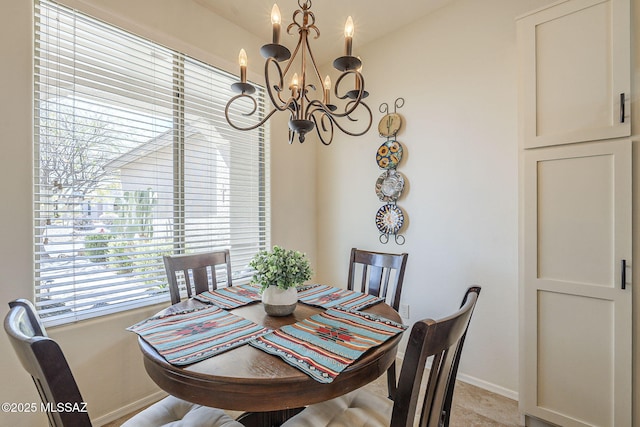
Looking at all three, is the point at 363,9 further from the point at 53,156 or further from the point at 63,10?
the point at 53,156

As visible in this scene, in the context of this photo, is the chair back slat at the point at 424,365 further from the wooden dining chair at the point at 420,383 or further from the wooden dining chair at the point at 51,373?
the wooden dining chair at the point at 51,373

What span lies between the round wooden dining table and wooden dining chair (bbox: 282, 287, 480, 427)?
0.18 m

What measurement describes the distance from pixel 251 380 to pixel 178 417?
0.58 m

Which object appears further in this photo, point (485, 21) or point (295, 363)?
point (485, 21)

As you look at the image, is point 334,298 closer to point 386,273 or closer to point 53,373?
point 386,273

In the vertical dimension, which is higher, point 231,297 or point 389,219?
point 389,219

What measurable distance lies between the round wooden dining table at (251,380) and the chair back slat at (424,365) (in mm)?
198

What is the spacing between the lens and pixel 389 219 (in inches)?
100.0

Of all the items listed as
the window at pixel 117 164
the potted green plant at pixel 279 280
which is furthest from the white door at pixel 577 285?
the window at pixel 117 164

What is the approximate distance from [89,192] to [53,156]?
0.83 feet

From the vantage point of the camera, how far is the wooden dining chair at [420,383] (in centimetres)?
74


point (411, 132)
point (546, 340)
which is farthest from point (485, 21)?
point (546, 340)

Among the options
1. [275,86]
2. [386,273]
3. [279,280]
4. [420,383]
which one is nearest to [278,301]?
[279,280]

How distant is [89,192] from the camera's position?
172 cm
